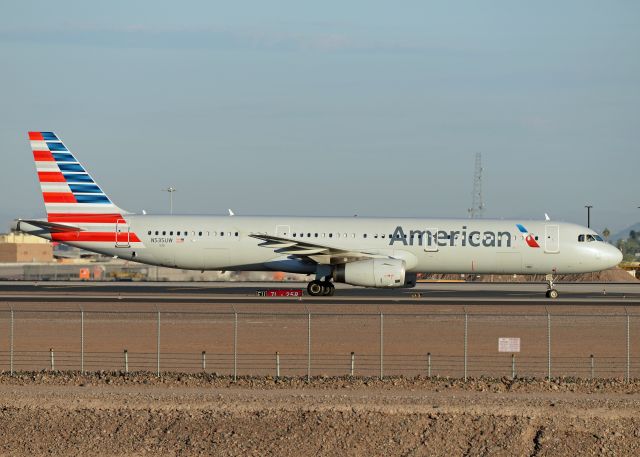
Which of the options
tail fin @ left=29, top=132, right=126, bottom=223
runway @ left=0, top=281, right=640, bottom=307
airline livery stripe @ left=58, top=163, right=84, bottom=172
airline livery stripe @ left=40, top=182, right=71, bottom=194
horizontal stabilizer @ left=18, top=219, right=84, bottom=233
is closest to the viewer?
runway @ left=0, top=281, right=640, bottom=307

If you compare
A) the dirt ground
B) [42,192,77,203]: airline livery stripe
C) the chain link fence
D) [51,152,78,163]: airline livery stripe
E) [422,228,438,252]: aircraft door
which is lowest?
the dirt ground

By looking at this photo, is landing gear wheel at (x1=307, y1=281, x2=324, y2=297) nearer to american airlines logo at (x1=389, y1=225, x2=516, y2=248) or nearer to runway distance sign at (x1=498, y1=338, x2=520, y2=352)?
american airlines logo at (x1=389, y1=225, x2=516, y2=248)

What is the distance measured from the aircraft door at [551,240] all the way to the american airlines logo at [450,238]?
6.24 ft

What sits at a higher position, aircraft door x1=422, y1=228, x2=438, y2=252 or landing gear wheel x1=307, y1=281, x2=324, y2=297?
aircraft door x1=422, y1=228, x2=438, y2=252

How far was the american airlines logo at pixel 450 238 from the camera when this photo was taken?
5194 cm

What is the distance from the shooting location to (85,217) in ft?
173

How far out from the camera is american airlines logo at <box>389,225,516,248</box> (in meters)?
51.9

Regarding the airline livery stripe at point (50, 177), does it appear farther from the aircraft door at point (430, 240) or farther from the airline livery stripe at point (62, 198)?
the aircraft door at point (430, 240)

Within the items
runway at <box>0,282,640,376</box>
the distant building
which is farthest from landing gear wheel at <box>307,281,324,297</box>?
the distant building

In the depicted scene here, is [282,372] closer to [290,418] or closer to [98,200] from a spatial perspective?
[290,418]

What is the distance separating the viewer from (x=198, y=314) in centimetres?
3894

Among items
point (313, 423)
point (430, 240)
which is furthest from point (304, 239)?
point (313, 423)

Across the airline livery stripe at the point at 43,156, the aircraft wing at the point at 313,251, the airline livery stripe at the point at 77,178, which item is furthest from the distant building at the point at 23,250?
the aircraft wing at the point at 313,251

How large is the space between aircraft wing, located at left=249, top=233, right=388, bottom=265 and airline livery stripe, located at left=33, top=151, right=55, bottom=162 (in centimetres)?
1161
